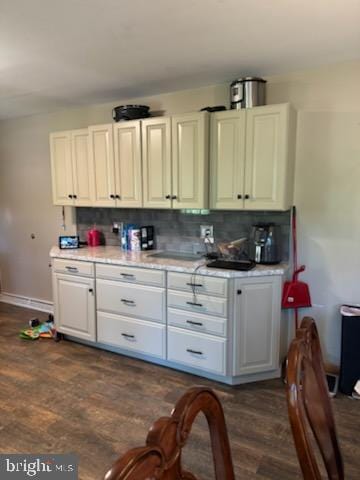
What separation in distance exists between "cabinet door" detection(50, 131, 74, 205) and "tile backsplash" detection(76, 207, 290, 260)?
34cm

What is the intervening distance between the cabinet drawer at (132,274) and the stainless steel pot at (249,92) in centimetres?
152

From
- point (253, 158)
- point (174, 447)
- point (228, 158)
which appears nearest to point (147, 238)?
point (228, 158)

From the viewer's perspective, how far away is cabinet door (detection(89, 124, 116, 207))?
128 inches

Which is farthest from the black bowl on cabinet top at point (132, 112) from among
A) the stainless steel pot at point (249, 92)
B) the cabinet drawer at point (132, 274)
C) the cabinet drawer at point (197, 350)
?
the cabinet drawer at point (197, 350)

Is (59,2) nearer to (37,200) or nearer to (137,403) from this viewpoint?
(137,403)

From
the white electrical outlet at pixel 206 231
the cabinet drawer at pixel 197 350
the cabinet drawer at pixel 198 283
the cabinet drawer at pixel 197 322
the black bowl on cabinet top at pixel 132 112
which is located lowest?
the cabinet drawer at pixel 197 350

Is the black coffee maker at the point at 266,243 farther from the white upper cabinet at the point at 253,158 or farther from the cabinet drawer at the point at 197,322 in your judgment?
the cabinet drawer at the point at 197,322

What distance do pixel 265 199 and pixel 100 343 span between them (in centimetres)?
207

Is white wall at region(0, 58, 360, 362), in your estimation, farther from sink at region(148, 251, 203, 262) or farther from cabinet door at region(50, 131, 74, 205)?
cabinet door at region(50, 131, 74, 205)

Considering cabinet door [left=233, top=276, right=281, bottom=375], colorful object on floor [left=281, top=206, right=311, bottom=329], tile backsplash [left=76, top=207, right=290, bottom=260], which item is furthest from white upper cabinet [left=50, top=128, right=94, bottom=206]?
colorful object on floor [left=281, top=206, right=311, bottom=329]

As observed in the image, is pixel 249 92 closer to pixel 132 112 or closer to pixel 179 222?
pixel 132 112

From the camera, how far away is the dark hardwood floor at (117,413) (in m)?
1.94

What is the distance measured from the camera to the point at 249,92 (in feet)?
8.73

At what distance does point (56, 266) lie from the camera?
11.1ft
